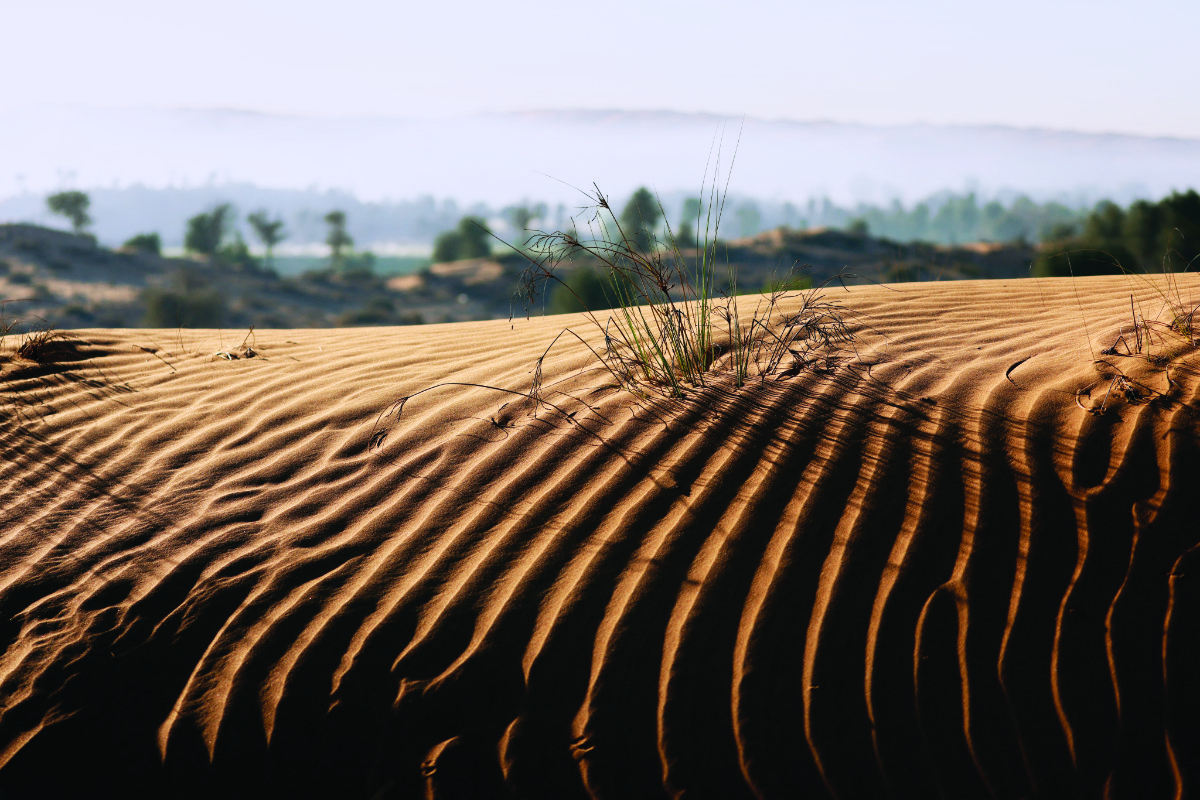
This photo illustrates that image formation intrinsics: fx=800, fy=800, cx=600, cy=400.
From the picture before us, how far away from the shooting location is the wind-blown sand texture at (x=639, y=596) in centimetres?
199

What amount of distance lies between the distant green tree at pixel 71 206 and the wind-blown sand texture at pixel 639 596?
58464 millimetres

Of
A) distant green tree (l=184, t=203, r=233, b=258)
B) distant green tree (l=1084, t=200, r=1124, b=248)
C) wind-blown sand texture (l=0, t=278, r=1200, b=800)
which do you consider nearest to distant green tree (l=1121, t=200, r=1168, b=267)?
distant green tree (l=1084, t=200, r=1124, b=248)

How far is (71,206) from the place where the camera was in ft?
168

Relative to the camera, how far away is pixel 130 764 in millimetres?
2033

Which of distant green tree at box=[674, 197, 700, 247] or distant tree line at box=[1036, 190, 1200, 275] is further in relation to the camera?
distant tree line at box=[1036, 190, 1200, 275]

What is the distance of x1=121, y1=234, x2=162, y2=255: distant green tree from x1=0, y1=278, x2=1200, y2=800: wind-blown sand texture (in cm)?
4259

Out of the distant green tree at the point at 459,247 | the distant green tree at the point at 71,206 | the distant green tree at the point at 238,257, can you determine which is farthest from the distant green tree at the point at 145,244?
the distant green tree at the point at 459,247

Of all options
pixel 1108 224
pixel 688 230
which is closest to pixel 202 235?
pixel 688 230

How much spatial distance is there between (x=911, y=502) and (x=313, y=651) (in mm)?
1848

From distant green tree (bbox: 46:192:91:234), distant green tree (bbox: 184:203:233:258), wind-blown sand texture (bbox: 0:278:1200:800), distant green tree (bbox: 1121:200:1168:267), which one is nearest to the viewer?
wind-blown sand texture (bbox: 0:278:1200:800)

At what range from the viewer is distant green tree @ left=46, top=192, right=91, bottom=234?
5084cm

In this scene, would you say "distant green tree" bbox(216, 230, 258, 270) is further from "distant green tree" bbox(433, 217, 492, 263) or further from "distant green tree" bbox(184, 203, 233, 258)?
"distant green tree" bbox(433, 217, 492, 263)

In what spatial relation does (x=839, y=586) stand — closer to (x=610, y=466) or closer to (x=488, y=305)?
(x=610, y=466)

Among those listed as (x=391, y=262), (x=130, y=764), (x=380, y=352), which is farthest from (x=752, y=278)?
(x=391, y=262)
